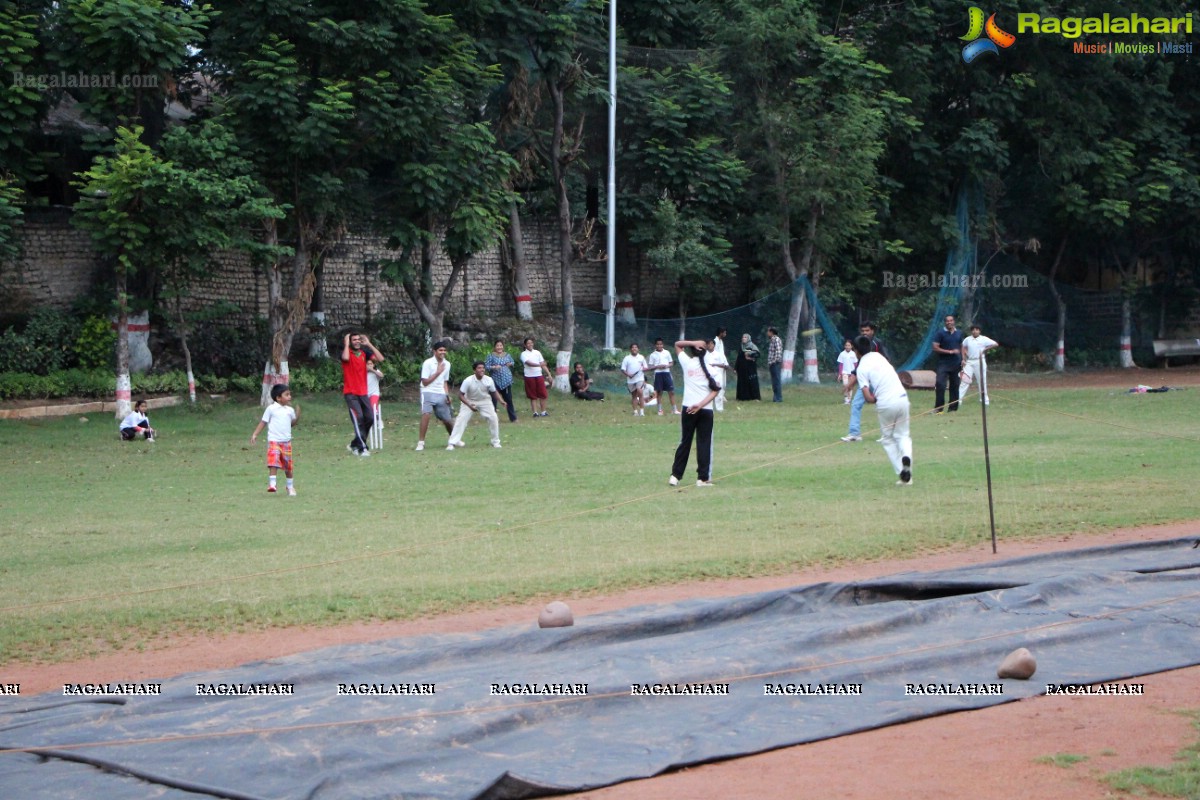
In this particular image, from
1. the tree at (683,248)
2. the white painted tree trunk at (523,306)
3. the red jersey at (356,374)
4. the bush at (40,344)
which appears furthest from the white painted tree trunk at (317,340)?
the red jersey at (356,374)

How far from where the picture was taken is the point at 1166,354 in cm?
4144

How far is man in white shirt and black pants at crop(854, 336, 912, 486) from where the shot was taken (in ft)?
49.9

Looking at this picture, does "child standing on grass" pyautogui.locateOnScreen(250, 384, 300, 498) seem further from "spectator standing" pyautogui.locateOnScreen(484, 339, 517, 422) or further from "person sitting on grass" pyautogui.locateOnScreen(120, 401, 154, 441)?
"spectator standing" pyautogui.locateOnScreen(484, 339, 517, 422)

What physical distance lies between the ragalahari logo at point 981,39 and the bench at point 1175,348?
1121cm

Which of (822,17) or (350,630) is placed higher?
(822,17)

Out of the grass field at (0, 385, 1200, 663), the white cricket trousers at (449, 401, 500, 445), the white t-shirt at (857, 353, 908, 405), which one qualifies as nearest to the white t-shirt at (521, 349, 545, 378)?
the grass field at (0, 385, 1200, 663)

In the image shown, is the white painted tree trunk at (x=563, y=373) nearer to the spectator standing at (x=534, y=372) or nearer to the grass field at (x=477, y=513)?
the spectator standing at (x=534, y=372)

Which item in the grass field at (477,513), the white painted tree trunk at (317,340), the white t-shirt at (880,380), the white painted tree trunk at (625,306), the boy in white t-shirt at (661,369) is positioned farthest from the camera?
the white painted tree trunk at (625,306)

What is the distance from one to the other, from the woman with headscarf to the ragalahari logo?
14.2 meters

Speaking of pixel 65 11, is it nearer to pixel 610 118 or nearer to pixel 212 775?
pixel 610 118

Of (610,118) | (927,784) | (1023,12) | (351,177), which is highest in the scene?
(1023,12)

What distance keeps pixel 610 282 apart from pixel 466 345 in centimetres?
527

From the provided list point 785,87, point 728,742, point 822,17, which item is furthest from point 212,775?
point 822,17

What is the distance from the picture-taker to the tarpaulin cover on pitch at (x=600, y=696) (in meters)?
5.76
